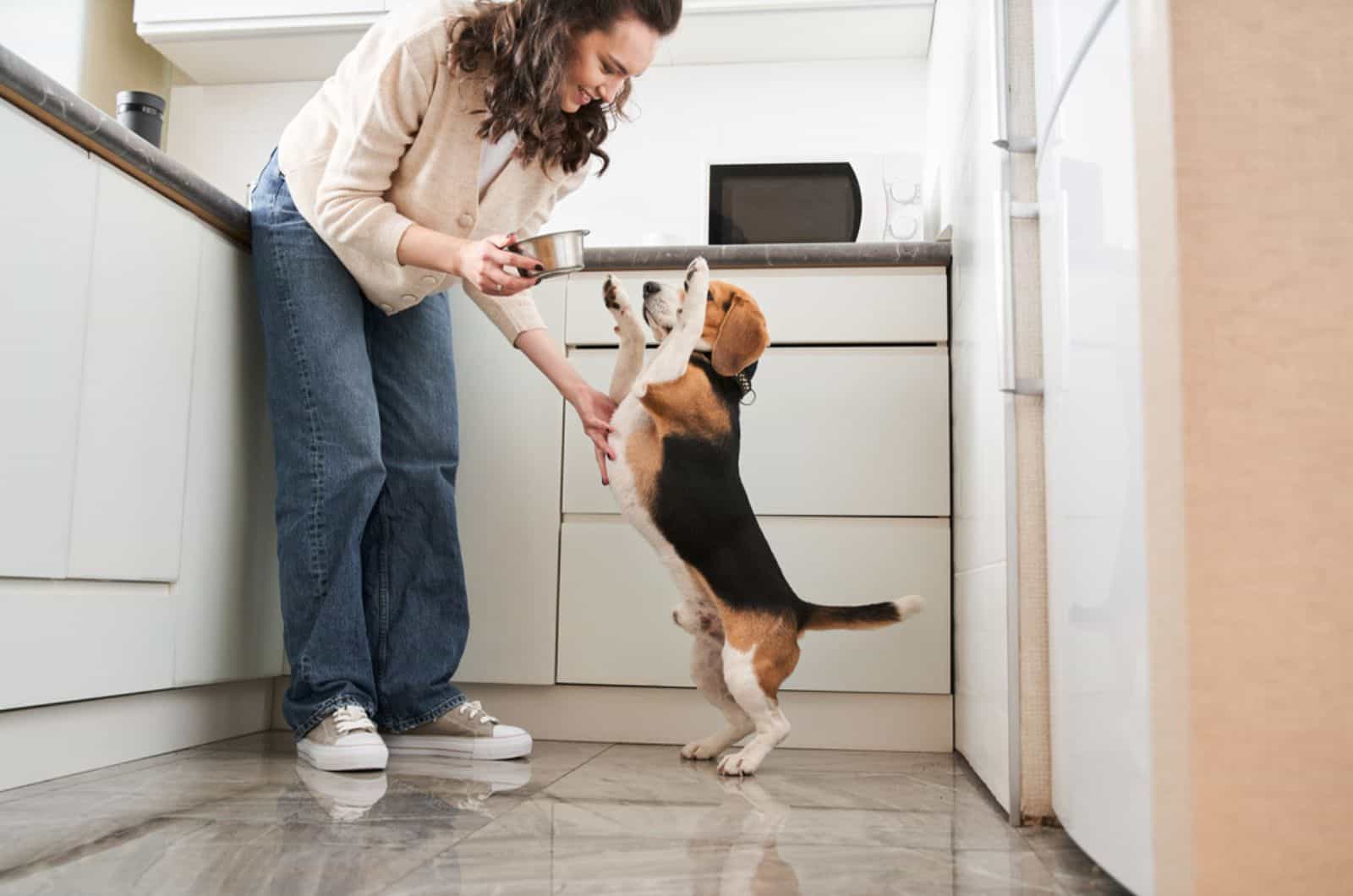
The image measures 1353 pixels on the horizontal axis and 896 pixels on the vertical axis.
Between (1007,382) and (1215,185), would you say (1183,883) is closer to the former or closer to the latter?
(1215,185)

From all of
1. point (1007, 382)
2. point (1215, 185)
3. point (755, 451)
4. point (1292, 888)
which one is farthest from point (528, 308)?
point (1292, 888)

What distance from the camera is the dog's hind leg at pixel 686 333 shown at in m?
1.61

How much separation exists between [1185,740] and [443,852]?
64cm

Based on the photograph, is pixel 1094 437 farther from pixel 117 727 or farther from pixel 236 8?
pixel 236 8

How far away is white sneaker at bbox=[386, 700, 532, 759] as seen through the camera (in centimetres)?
169

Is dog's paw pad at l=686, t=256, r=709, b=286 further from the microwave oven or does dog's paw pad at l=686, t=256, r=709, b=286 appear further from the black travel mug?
the black travel mug

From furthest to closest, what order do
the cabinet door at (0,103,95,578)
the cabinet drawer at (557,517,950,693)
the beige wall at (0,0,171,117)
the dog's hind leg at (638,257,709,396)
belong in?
the beige wall at (0,0,171,117) → the cabinet drawer at (557,517,950,693) → the dog's hind leg at (638,257,709,396) → the cabinet door at (0,103,95,578)

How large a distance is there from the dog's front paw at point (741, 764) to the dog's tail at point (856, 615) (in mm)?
202

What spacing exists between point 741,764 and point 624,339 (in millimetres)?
649

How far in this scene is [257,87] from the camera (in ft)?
9.73

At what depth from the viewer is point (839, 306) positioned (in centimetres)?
202

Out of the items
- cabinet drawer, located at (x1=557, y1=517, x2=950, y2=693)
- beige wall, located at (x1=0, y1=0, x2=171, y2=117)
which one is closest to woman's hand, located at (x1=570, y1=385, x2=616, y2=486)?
cabinet drawer, located at (x1=557, y1=517, x2=950, y2=693)

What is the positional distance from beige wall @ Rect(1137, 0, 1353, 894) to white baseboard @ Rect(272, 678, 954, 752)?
118 centimetres

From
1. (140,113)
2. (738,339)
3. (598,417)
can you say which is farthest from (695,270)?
(140,113)
